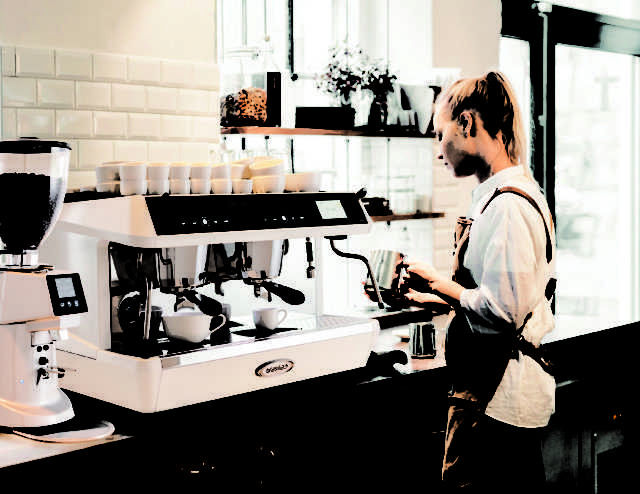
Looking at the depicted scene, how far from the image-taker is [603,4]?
508 centimetres

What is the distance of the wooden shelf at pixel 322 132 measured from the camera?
9.83 feet

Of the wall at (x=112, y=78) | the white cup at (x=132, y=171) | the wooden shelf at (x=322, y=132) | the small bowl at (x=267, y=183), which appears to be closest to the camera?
the white cup at (x=132, y=171)

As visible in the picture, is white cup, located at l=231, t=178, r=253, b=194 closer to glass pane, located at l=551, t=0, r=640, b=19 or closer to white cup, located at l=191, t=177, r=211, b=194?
white cup, located at l=191, t=177, r=211, b=194

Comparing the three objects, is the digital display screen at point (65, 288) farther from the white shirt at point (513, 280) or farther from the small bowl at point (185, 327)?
the white shirt at point (513, 280)

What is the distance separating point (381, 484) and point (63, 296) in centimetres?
112

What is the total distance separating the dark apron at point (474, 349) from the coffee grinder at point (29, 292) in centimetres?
105

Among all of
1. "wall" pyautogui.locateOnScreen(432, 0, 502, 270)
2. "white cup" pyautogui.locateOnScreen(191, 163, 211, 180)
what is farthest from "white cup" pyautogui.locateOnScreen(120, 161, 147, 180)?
"wall" pyautogui.locateOnScreen(432, 0, 502, 270)

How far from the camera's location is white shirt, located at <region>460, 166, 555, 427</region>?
87.0 inches

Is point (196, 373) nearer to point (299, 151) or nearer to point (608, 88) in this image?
point (299, 151)

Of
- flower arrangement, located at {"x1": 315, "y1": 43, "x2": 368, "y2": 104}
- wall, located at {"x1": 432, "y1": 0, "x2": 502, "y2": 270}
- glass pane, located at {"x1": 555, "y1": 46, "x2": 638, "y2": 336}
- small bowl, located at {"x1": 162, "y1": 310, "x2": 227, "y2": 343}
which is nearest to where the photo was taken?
small bowl, located at {"x1": 162, "y1": 310, "x2": 227, "y2": 343}

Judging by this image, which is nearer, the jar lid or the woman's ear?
the jar lid

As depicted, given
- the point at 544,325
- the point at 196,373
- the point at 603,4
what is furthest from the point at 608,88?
the point at 196,373

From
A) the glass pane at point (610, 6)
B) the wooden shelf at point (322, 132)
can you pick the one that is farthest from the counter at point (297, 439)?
the glass pane at point (610, 6)

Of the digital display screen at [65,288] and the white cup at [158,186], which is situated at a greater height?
the white cup at [158,186]
